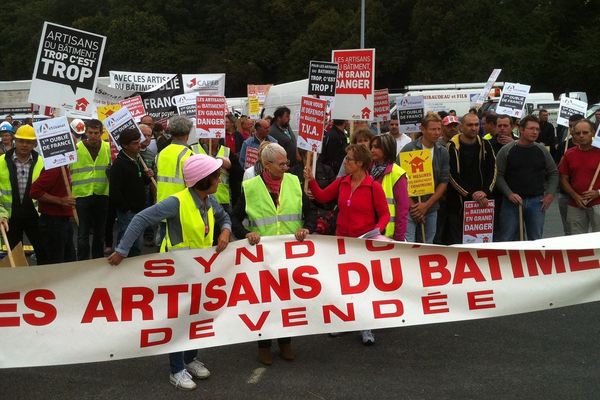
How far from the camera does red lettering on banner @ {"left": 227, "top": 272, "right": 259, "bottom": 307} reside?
5.26 meters

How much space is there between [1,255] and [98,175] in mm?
1578

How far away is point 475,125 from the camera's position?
7.67 m

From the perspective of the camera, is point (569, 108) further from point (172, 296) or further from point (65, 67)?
point (172, 296)

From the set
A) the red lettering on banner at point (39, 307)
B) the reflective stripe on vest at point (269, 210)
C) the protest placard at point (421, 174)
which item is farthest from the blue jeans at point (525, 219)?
the red lettering on banner at point (39, 307)

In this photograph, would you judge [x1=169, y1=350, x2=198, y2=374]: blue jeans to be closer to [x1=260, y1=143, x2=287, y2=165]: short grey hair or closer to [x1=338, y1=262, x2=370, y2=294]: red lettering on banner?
[x1=338, y1=262, x2=370, y2=294]: red lettering on banner

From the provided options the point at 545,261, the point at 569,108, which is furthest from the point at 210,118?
the point at 569,108

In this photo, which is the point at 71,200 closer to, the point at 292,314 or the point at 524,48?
the point at 292,314

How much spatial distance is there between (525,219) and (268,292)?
3.86 metres

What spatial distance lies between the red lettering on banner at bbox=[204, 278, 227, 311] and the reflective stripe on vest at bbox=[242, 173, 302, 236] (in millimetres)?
651

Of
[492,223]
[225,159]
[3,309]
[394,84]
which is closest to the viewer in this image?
[3,309]

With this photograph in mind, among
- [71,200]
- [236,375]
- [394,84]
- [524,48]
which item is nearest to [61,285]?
[236,375]

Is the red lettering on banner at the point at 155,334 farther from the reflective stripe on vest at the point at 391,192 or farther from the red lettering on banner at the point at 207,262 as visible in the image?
the reflective stripe on vest at the point at 391,192

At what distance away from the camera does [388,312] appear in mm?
5383

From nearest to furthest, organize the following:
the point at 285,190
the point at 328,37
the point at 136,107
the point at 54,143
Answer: the point at 285,190 → the point at 54,143 → the point at 136,107 → the point at 328,37
